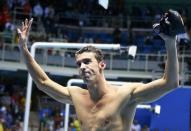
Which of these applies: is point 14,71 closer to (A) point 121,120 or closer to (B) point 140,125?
(B) point 140,125

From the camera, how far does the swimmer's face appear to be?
387 cm

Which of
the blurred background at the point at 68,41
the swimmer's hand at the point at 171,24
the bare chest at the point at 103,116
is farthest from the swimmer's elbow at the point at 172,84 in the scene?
the blurred background at the point at 68,41

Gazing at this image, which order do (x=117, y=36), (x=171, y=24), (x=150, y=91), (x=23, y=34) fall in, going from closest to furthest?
(x=171, y=24)
(x=150, y=91)
(x=23, y=34)
(x=117, y=36)

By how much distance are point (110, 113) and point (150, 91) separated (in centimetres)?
34

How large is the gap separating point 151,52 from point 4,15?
5163 mm

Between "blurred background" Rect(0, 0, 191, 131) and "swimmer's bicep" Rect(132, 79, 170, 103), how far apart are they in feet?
29.5

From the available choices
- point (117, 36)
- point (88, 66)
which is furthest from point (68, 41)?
point (88, 66)

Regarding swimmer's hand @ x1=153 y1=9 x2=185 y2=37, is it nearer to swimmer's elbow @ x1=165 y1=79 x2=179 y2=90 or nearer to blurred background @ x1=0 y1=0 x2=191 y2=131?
swimmer's elbow @ x1=165 y1=79 x2=179 y2=90

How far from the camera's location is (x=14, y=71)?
19.6 meters

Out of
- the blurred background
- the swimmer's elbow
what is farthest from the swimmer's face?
the blurred background

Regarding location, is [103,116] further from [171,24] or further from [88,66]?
[171,24]

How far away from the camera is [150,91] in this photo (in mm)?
3873

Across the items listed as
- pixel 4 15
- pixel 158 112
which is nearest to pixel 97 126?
pixel 158 112

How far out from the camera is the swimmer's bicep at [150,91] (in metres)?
3.76
